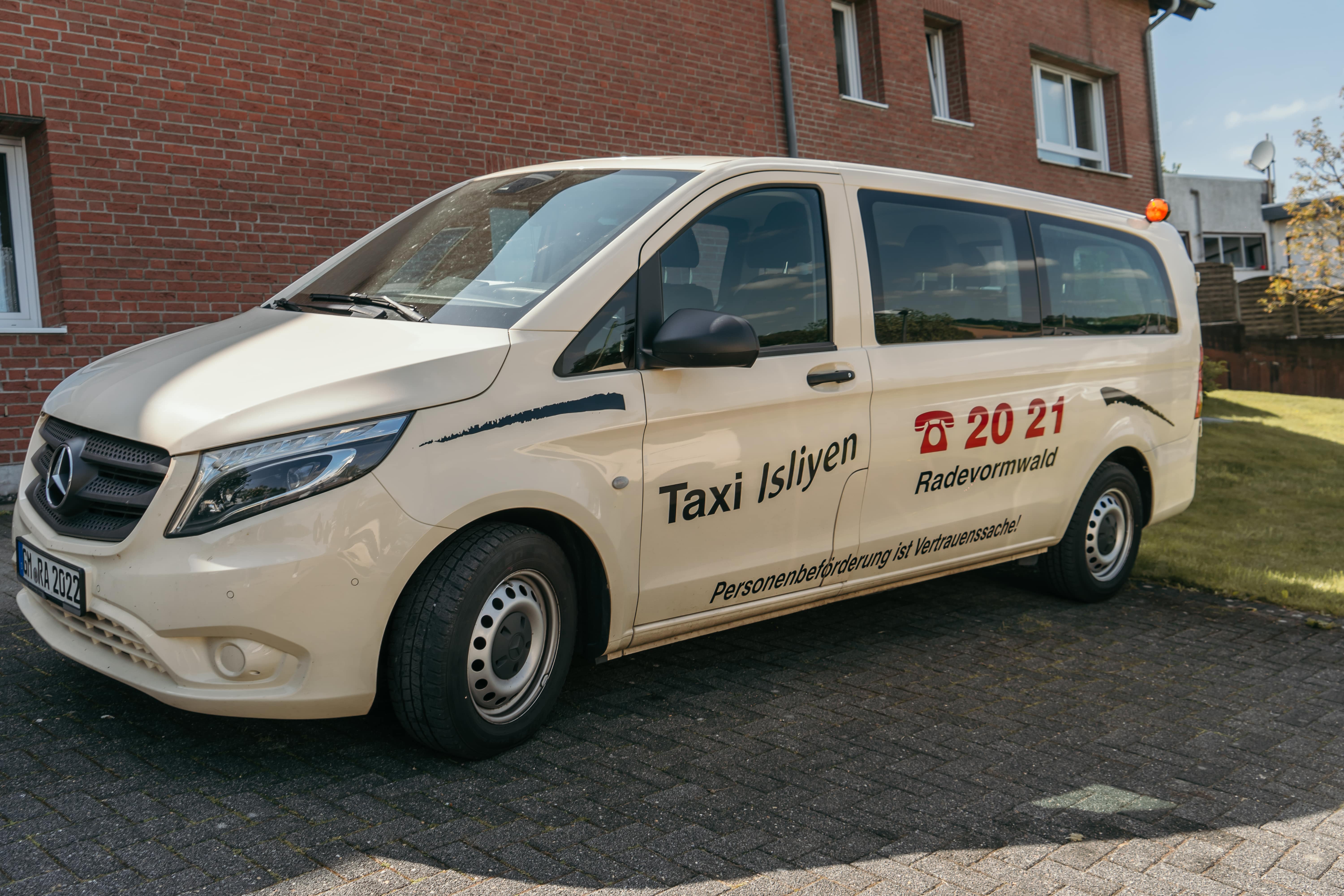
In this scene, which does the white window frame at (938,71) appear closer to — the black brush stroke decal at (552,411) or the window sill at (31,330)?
the window sill at (31,330)

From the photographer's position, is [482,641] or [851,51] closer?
[482,641]

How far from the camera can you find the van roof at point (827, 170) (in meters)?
4.10

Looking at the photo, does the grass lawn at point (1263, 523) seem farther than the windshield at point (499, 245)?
Yes

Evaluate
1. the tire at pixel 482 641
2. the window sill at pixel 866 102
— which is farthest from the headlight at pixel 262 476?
the window sill at pixel 866 102

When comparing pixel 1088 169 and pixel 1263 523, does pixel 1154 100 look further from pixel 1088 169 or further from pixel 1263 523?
pixel 1263 523

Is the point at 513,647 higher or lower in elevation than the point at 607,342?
lower

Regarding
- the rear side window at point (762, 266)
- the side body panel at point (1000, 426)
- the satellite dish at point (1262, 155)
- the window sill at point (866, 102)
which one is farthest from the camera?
the satellite dish at point (1262, 155)

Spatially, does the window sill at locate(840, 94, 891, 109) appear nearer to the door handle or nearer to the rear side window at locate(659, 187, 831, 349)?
the rear side window at locate(659, 187, 831, 349)

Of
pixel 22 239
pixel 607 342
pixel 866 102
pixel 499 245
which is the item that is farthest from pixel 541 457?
pixel 866 102

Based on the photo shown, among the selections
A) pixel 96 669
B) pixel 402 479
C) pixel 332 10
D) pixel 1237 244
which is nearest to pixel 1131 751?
pixel 402 479

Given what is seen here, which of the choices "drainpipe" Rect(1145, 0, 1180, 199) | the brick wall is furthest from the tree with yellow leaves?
the brick wall

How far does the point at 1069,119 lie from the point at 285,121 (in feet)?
45.8

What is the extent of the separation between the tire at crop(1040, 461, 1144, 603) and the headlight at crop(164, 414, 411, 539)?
13.0 ft

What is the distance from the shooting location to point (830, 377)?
13.7 feet
